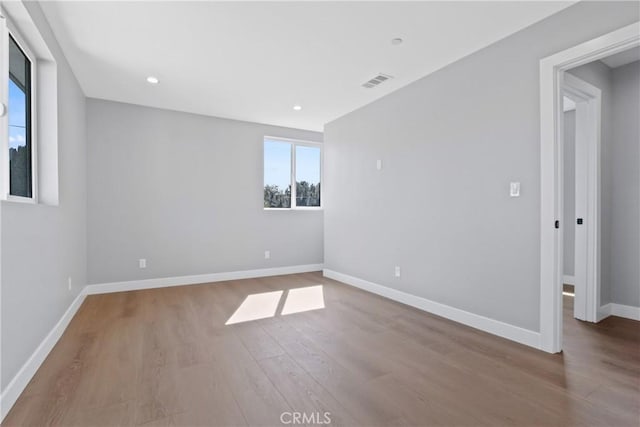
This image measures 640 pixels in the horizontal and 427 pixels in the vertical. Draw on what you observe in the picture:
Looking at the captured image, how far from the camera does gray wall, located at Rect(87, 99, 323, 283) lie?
4.14 metres

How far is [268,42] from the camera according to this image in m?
2.71

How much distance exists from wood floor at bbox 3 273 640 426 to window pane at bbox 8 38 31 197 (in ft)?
4.22

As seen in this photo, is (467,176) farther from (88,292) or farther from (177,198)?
(88,292)

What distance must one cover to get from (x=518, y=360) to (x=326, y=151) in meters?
3.79

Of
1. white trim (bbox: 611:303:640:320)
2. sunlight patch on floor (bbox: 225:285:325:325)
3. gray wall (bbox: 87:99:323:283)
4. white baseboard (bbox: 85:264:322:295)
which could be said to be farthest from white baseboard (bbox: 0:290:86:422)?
white trim (bbox: 611:303:640:320)

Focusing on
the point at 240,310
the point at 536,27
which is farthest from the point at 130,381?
the point at 536,27

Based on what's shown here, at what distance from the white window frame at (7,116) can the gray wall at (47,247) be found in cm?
14

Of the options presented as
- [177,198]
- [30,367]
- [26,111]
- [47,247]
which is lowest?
[30,367]

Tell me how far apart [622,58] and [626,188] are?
125 centimetres

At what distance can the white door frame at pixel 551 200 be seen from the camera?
231 centimetres

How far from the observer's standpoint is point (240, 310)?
341 centimetres

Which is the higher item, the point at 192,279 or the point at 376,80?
the point at 376,80

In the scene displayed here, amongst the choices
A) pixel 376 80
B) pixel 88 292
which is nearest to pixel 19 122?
pixel 88 292

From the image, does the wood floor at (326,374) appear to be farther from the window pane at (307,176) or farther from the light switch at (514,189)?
the window pane at (307,176)
